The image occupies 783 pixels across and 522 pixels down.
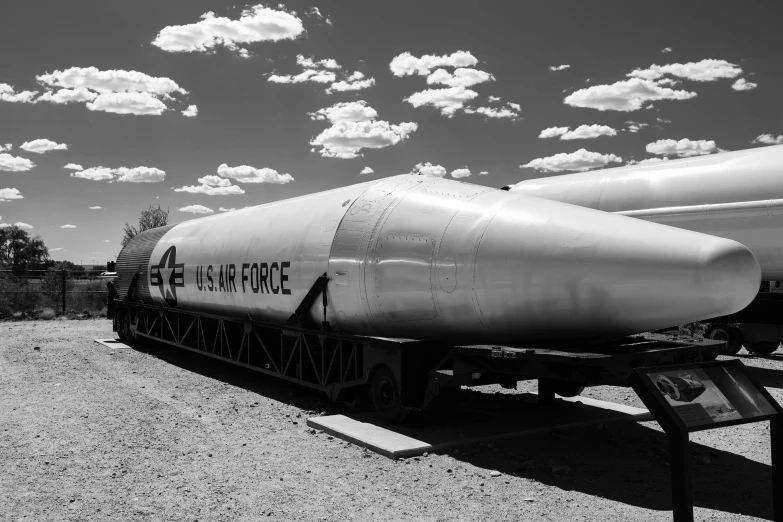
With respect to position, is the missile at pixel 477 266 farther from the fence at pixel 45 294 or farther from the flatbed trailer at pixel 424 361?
the fence at pixel 45 294

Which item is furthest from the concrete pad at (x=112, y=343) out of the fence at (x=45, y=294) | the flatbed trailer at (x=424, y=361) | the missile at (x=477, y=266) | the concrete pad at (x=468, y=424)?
the concrete pad at (x=468, y=424)

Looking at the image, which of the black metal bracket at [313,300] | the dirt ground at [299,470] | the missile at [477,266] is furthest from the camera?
the black metal bracket at [313,300]

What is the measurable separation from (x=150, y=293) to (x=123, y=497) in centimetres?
1064

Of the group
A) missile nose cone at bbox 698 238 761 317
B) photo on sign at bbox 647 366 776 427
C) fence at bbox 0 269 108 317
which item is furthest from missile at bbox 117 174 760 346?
fence at bbox 0 269 108 317

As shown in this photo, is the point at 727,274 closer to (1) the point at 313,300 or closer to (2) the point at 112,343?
(1) the point at 313,300

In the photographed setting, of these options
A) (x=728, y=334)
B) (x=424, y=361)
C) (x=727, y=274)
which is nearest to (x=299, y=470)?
(x=424, y=361)

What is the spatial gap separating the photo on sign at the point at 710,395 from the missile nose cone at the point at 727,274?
0.74 meters

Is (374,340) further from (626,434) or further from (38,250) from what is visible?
(38,250)

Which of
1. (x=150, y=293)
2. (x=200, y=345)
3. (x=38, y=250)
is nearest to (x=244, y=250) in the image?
(x=200, y=345)

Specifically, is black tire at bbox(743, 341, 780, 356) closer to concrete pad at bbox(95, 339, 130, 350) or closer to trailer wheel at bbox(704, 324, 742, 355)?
trailer wheel at bbox(704, 324, 742, 355)

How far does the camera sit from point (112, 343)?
17422 mm

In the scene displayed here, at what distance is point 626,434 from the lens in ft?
24.6

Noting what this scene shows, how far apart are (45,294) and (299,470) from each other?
2503cm

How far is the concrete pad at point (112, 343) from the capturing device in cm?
1670
